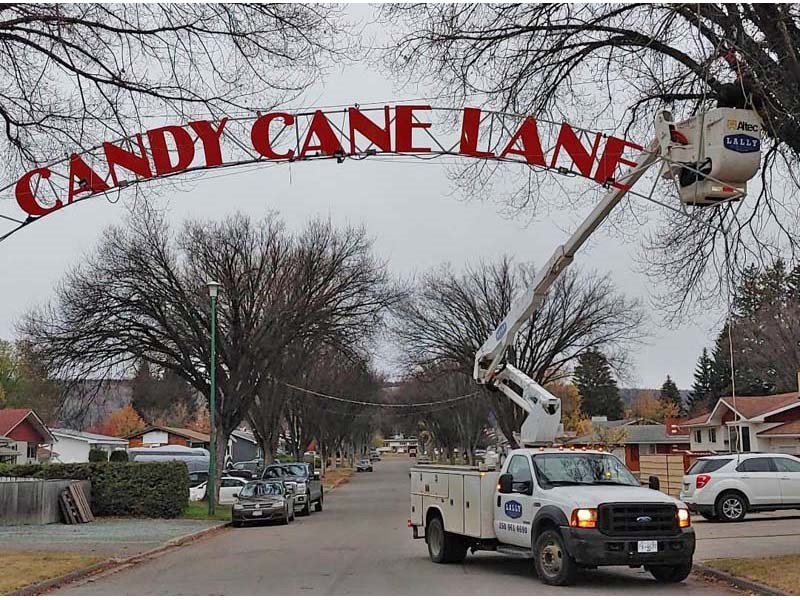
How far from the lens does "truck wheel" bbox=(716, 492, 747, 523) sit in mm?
25266

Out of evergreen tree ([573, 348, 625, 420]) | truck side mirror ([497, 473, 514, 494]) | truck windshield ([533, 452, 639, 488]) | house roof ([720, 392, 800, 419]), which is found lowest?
truck side mirror ([497, 473, 514, 494])

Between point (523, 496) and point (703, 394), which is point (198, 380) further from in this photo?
point (703, 394)

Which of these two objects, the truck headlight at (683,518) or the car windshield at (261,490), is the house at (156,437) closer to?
the car windshield at (261,490)

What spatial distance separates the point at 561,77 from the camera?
620 inches

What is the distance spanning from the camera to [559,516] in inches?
523

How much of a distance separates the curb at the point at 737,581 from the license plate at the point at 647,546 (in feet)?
4.11

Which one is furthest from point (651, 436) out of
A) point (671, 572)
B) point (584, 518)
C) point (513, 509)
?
point (584, 518)

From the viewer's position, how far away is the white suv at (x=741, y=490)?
2527cm

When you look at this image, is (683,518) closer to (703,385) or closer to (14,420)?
(14,420)

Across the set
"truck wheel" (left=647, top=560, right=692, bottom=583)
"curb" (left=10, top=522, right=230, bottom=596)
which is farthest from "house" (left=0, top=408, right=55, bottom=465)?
"truck wheel" (left=647, top=560, right=692, bottom=583)

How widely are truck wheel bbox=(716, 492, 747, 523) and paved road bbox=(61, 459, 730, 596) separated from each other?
26.9 feet

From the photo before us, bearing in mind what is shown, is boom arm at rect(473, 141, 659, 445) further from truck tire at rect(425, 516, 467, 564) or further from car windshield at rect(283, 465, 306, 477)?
car windshield at rect(283, 465, 306, 477)

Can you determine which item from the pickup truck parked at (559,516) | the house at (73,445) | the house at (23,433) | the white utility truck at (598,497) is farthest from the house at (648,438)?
the white utility truck at (598,497)

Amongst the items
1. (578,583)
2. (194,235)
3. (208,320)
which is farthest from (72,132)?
(194,235)
